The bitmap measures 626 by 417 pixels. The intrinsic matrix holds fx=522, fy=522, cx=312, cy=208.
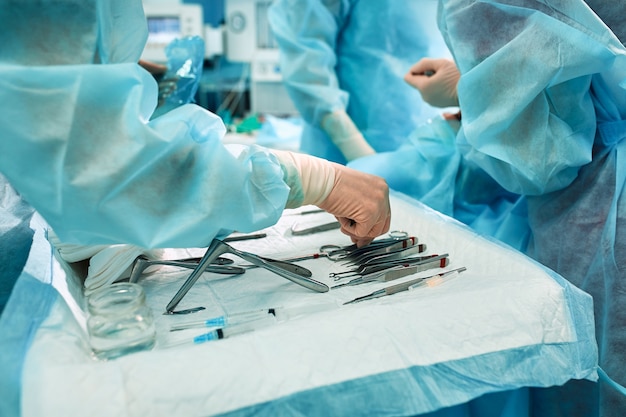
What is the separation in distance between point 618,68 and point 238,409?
33.6 inches

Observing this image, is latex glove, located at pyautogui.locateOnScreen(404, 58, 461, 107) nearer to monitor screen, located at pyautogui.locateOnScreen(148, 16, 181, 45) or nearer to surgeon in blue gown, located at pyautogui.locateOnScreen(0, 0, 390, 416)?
surgeon in blue gown, located at pyautogui.locateOnScreen(0, 0, 390, 416)

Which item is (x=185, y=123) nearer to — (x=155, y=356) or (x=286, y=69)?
(x=155, y=356)

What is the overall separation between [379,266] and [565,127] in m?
0.47

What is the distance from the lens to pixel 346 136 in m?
1.91

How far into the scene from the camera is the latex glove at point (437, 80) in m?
1.46

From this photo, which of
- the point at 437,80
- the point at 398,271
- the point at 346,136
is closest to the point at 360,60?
the point at 346,136

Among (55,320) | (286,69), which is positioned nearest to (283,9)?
(286,69)

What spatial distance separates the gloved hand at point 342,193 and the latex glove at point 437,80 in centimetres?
62

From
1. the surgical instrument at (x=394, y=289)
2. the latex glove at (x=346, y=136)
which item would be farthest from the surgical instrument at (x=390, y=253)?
the latex glove at (x=346, y=136)

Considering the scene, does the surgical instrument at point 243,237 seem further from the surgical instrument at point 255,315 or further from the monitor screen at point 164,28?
the monitor screen at point 164,28

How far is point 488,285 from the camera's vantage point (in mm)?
796

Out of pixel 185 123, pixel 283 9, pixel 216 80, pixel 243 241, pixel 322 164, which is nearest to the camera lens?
pixel 185 123

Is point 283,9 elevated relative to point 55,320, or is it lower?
elevated

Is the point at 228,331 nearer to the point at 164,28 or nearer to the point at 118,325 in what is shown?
the point at 118,325
